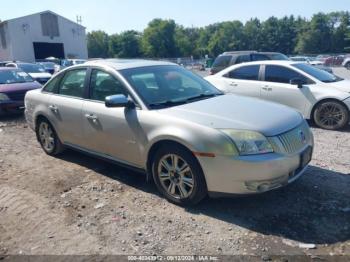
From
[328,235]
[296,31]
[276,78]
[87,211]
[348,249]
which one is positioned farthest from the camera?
[296,31]

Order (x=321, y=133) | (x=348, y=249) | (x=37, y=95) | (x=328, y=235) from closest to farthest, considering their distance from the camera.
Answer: (x=348, y=249), (x=328, y=235), (x=37, y=95), (x=321, y=133)

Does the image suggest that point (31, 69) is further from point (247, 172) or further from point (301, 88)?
point (247, 172)

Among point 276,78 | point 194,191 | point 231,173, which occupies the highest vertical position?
point 276,78

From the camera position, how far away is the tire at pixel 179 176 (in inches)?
154

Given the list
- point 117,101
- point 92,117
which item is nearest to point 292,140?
point 117,101

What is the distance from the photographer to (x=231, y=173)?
146 inches

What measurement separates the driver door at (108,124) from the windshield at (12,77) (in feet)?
23.5

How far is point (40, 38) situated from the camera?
4719 cm

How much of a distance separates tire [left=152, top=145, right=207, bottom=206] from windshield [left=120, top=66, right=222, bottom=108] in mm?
672

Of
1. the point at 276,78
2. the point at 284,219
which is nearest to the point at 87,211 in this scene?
the point at 284,219

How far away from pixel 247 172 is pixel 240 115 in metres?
0.73

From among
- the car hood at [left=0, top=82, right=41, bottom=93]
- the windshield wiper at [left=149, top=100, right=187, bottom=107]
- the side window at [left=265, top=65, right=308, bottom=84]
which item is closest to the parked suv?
the side window at [left=265, top=65, right=308, bottom=84]

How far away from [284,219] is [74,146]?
11.0ft

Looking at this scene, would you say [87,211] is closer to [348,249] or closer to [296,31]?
[348,249]
